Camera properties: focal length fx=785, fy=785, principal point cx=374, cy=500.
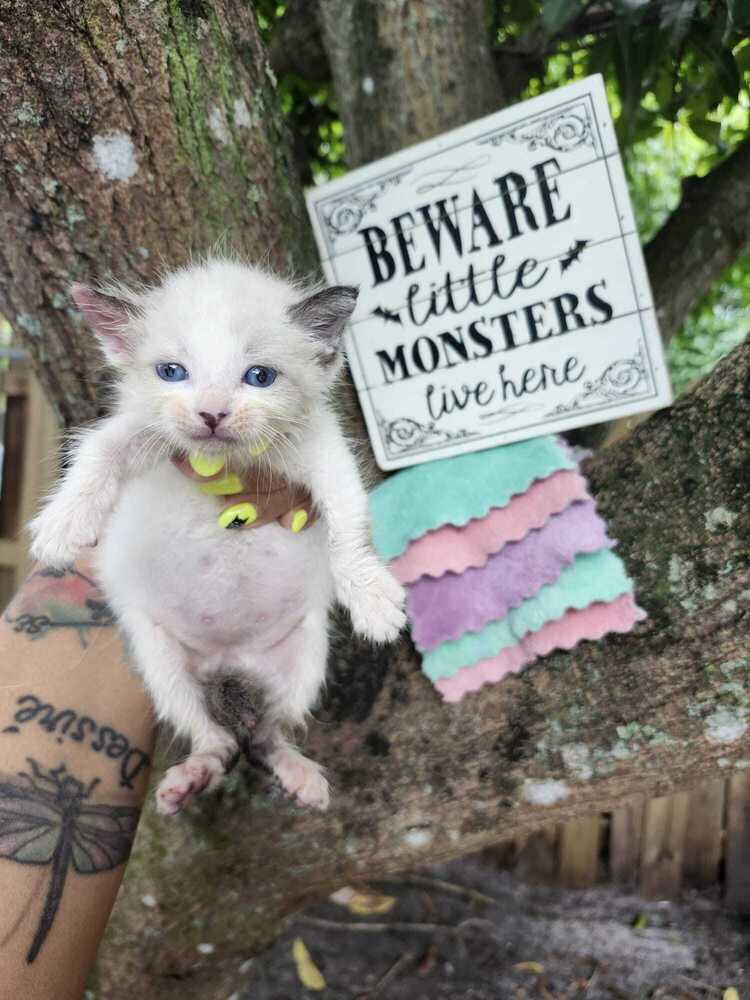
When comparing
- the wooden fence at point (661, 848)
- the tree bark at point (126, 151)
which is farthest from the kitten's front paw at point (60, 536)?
the wooden fence at point (661, 848)

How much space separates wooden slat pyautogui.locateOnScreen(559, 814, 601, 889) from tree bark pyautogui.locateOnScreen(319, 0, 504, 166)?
250 centimetres

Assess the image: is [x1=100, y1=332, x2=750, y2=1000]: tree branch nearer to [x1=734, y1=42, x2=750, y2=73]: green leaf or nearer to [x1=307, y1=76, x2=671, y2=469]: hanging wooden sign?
[x1=307, y1=76, x2=671, y2=469]: hanging wooden sign

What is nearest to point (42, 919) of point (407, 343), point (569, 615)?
point (569, 615)

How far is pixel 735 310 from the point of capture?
10.3ft

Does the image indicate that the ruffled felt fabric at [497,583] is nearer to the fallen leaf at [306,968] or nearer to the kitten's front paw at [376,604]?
the kitten's front paw at [376,604]

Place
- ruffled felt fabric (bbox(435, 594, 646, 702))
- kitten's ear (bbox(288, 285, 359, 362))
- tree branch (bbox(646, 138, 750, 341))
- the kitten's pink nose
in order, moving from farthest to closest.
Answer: tree branch (bbox(646, 138, 750, 341))
ruffled felt fabric (bbox(435, 594, 646, 702))
kitten's ear (bbox(288, 285, 359, 362))
the kitten's pink nose

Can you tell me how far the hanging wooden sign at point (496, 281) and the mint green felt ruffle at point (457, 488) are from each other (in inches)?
1.1

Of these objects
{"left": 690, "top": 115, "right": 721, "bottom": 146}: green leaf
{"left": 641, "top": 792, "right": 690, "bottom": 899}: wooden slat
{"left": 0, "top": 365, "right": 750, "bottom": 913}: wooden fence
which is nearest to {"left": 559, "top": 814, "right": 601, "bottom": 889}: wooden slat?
{"left": 0, "top": 365, "right": 750, "bottom": 913}: wooden fence

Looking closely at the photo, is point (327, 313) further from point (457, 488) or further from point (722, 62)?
point (722, 62)

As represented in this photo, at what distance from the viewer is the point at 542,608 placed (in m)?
1.41

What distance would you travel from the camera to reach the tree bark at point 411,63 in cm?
186

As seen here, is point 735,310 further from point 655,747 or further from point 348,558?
point 348,558

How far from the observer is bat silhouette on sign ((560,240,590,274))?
1405 millimetres

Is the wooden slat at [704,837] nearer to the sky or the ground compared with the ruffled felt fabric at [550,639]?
nearer to the ground
